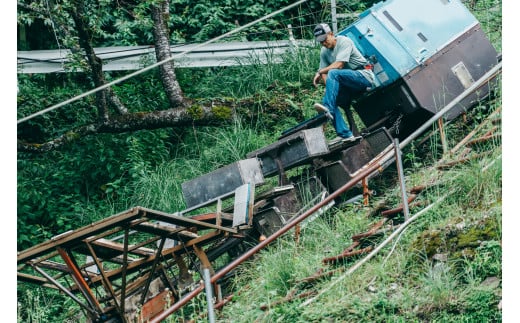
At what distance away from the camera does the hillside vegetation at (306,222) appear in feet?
27.9

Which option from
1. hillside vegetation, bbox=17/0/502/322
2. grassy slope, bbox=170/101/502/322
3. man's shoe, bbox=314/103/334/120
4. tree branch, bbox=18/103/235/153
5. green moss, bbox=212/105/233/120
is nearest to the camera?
grassy slope, bbox=170/101/502/322

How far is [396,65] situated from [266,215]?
2.74 m

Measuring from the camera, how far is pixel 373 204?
1134 centimetres

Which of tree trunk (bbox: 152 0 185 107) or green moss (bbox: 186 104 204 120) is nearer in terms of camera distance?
green moss (bbox: 186 104 204 120)

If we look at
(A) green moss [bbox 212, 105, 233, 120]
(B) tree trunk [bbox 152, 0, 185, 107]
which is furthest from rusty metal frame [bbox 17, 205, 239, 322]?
(B) tree trunk [bbox 152, 0, 185, 107]

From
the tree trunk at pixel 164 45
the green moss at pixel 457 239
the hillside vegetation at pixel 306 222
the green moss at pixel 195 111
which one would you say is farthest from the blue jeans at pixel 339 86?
the tree trunk at pixel 164 45

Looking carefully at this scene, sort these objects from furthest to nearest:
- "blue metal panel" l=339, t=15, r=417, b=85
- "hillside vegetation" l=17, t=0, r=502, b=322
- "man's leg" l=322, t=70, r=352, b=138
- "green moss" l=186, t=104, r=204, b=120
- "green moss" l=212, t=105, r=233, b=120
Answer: "green moss" l=212, t=105, r=233, b=120, "green moss" l=186, t=104, r=204, b=120, "blue metal panel" l=339, t=15, r=417, b=85, "man's leg" l=322, t=70, r=352, b=138, "hillside vegetation" l=17, t=0, r=502, b=322

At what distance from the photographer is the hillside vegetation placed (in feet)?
27.9

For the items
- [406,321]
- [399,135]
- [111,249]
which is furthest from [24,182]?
[406,321]

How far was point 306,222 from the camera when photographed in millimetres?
11148

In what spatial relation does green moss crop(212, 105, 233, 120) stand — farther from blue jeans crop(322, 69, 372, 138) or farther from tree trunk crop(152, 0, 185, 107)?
blue jeans crop(322, 69, 372, 138)

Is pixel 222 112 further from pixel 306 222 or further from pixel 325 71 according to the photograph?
pixel 306 222

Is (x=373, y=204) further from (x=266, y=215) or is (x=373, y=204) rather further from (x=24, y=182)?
(x=24, y=182)

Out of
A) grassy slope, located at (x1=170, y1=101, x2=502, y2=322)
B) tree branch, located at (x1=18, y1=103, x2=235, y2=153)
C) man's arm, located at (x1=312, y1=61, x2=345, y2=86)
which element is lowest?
grassy slope, located at (x1=170, y1=101, x2=502, y2=322)
